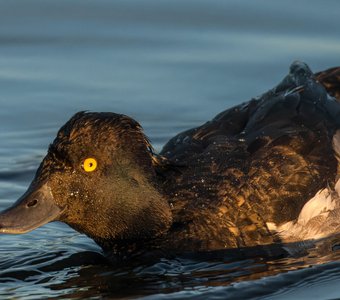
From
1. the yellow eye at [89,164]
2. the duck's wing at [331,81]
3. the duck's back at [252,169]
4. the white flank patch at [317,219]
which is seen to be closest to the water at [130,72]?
the white flank patch at [317,219]

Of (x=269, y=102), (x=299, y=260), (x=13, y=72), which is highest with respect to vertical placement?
(x=13, y=72)

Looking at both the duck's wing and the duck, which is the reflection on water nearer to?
the duck

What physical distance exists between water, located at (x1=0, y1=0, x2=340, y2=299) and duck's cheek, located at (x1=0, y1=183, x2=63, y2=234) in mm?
535

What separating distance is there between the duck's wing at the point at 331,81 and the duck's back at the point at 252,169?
0.66m

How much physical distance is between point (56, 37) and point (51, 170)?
18.5 ft

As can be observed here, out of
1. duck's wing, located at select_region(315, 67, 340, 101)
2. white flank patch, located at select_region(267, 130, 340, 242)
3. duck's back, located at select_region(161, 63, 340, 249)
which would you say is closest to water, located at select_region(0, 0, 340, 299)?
white flank patch, located at select_region(267, 130, 340, 242)

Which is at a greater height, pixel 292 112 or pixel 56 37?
pixel 56 37

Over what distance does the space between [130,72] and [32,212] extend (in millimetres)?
4806

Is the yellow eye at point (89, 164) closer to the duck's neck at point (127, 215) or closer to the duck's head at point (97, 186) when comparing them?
the duck's head at point (97, 186)

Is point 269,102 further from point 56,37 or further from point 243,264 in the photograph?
point 56,37

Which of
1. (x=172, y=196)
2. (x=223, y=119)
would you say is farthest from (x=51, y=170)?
(x=223, y=119)

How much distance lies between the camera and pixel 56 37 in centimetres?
1590

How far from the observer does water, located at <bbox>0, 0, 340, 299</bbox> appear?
36.2 ft

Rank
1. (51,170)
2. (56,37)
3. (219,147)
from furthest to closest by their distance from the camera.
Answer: (56,37)
(219,147)
(51,170)
